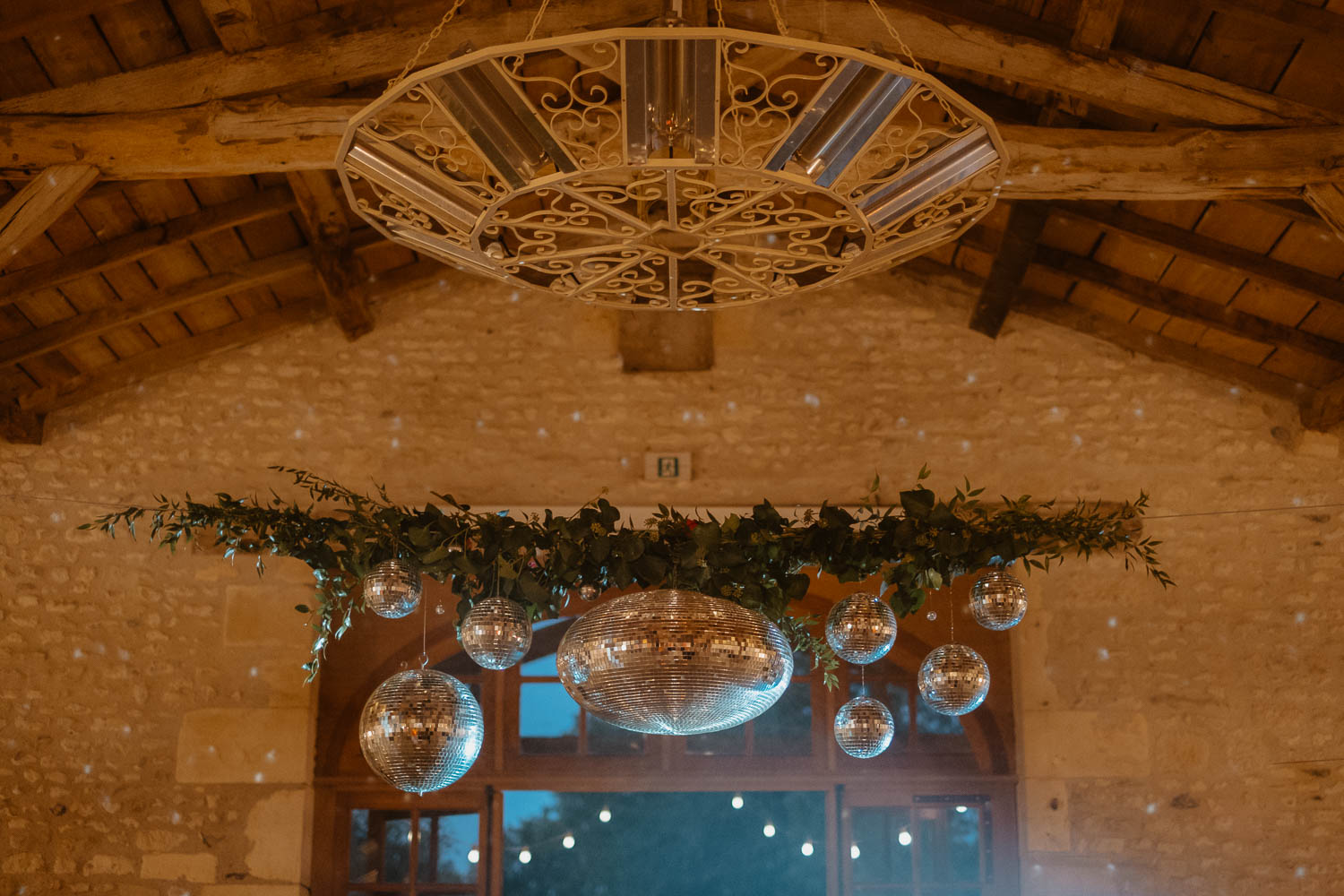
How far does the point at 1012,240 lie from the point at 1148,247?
59 centimetres

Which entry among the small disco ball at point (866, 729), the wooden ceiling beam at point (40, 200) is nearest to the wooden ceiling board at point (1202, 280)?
the small disco ball at point (866, 729)

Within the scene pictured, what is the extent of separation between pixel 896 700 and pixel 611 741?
1385 millimetres

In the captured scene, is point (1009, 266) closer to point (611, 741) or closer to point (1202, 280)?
point (1202, 280)

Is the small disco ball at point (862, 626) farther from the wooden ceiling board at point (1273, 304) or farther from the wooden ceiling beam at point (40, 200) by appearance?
the wooden ceiling beam at point (40, 200)

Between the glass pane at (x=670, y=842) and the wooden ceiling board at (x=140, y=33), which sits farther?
the glass pane at (x=670, y=842)

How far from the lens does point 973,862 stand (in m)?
5.93

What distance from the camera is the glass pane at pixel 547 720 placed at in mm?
6203

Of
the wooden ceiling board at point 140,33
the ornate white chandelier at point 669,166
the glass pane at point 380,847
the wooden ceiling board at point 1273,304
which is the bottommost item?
the glass pane at point 380,847

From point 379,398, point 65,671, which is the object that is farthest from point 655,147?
point 65,671

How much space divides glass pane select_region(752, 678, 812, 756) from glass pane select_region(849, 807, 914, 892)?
16.0 inches

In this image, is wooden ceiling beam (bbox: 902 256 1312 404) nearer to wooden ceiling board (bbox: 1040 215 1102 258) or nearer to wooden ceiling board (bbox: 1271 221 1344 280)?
wooden ceiling board (bbox: 1040 215 1102 258)

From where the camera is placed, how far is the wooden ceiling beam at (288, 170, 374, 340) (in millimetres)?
5645

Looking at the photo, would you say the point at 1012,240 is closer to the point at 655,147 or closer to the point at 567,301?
the point at 567,301

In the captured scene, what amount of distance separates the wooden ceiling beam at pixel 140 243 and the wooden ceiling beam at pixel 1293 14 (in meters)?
3.89
